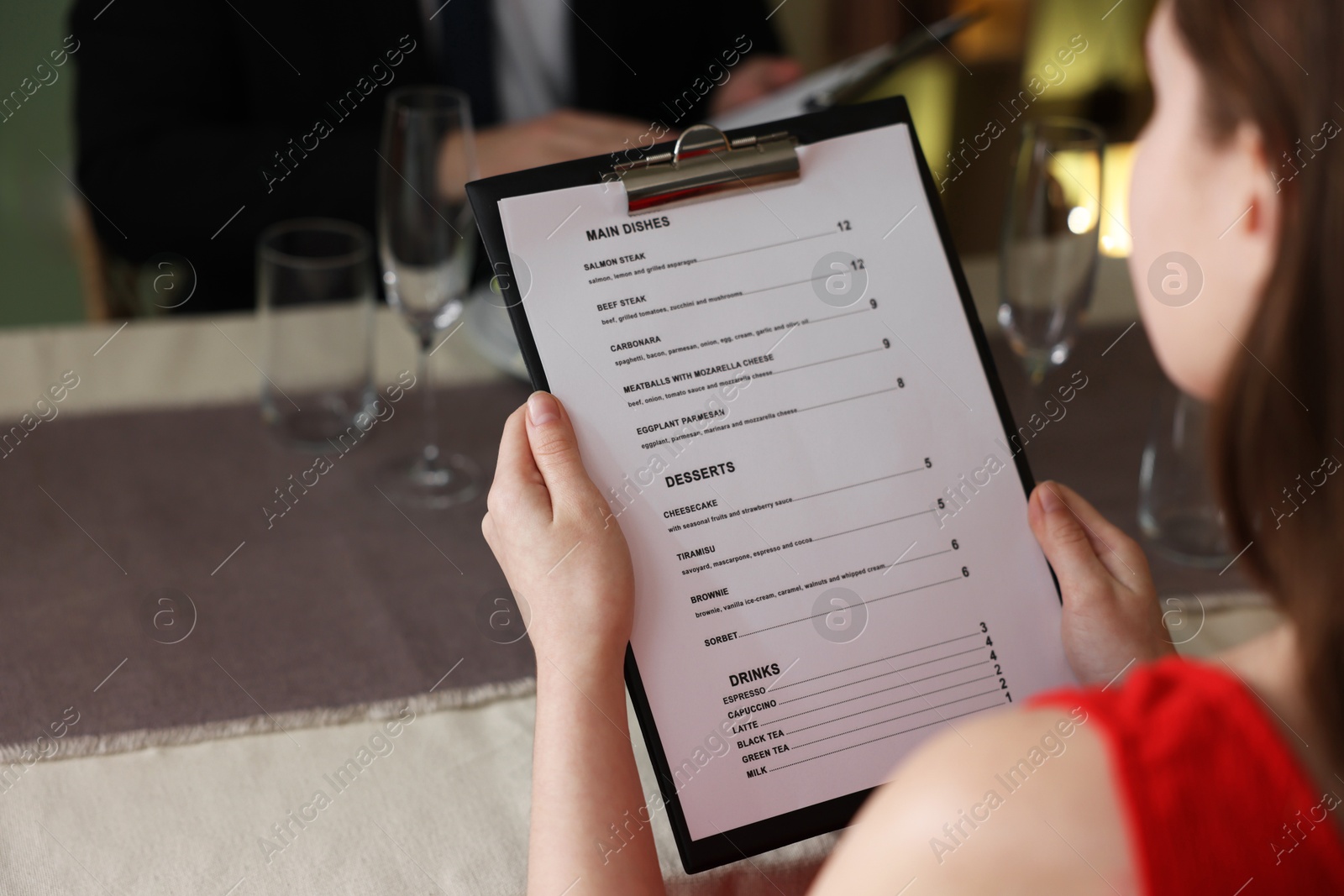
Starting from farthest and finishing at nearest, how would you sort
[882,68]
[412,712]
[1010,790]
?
1. [882,68]
2. [412,712]
3. [1010,790]

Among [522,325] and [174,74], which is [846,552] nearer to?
[522,325]

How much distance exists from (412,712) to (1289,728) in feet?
1.68

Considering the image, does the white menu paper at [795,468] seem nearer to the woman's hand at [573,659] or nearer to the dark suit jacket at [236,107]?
the woman's hand at [573,659]

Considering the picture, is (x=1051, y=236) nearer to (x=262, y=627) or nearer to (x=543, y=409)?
(x=543, y=409)

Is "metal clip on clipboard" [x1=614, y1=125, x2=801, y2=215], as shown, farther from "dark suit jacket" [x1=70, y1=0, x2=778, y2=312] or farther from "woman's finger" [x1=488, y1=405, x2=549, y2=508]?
→ "dark suit jacket" [x1=70, y1=0, x2=778, y2=312]

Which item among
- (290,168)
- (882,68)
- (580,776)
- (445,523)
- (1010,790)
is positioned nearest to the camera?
(1010,790)

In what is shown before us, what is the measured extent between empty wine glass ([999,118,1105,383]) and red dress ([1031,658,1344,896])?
56 cm

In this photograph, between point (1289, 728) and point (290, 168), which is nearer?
point (1289, 728)

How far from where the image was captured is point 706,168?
2.10 feet

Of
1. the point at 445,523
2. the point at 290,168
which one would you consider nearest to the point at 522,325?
the point at 445,523

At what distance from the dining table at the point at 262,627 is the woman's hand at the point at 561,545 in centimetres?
14

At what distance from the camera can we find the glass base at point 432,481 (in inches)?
36.0

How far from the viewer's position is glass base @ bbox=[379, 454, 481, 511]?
3.00ft

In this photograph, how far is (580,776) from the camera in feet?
1.82
